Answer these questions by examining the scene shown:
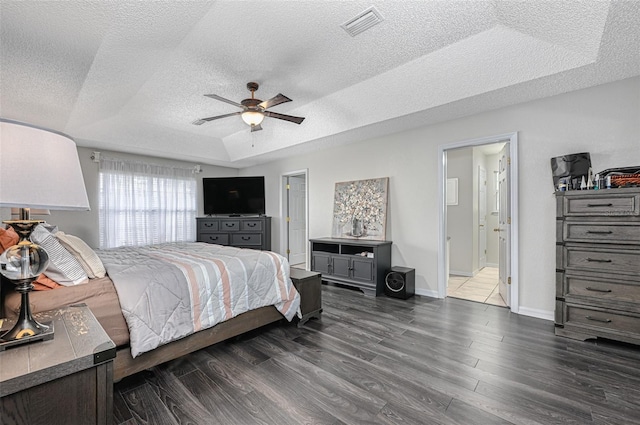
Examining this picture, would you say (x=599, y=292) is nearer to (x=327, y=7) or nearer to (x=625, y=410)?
(x=625, y=410)

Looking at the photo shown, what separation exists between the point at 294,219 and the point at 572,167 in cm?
485

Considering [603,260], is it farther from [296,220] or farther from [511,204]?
[296,220]

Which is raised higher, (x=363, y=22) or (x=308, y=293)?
(x=363, y=22)

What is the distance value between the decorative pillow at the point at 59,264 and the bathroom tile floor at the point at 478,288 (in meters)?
4.08

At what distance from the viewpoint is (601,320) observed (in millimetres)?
2449

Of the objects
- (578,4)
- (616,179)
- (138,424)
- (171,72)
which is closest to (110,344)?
(138,424)

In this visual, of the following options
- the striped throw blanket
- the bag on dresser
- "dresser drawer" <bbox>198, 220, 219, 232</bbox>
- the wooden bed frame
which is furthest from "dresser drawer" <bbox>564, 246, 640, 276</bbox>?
"dresser drawer" <bbox>198, 220, 219, 232</bbox>

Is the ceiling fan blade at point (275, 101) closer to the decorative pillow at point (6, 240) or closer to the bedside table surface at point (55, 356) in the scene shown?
the decorative pillow at point (6, 240)

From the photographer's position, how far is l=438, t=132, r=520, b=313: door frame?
326 centimetres

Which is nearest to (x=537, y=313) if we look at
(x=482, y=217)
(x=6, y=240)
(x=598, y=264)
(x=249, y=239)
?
(x=598, y=264)

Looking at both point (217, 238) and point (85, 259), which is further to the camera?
point (217, 238)

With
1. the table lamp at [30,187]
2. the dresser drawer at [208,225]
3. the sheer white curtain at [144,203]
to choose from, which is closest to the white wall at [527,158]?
the dresser drawer at [208,225]

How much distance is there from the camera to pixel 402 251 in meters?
4.26

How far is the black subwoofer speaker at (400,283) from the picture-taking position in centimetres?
384
